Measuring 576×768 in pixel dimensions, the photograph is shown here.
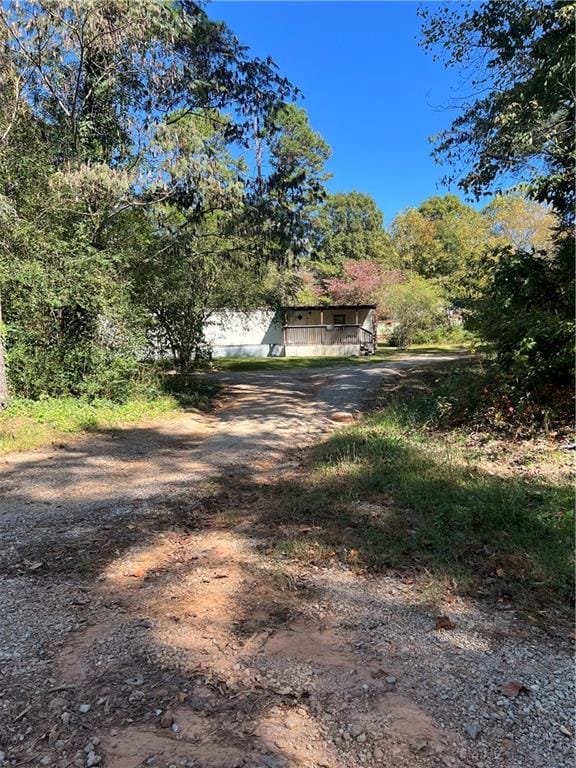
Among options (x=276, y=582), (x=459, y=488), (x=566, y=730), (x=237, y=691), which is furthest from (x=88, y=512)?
(x=566, y=730)

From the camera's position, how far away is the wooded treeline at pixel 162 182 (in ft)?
22.1

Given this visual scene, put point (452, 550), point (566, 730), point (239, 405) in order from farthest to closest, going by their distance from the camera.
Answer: point (239, 405) < point (452, 550) < point (566, 730)

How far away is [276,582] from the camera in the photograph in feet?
10.5

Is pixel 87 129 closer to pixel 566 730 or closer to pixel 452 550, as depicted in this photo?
pixel 452 550

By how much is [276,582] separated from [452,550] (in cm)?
121

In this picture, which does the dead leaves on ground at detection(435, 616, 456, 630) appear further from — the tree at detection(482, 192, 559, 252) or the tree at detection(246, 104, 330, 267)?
the tree at detection(482, 192, 559, 252)

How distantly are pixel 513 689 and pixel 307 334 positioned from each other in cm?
2582

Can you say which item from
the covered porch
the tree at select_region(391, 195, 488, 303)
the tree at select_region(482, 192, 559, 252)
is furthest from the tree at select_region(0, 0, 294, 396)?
the tree at select_region(391, 195, 488, 303)

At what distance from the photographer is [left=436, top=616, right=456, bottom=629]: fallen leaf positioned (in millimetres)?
2676

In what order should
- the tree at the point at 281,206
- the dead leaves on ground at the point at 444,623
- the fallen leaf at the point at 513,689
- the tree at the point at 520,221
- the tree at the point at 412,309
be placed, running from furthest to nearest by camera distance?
1. the tree at the point at 520,221
2. the tree at the point at 412,309
3. the tree at the point at 281,206
4. the dead leaves on ground at the point at 444,623
5. the fallen leaf at the point at 513,689

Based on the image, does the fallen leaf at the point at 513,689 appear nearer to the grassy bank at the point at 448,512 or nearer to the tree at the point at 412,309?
the grassy bank at the point at 448,512

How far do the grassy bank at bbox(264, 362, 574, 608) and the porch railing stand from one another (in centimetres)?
2046

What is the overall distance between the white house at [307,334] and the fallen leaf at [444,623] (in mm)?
22989

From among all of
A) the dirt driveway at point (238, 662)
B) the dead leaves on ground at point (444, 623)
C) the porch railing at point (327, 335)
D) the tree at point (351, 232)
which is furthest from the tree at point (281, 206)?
the tree at point (351, 232)
